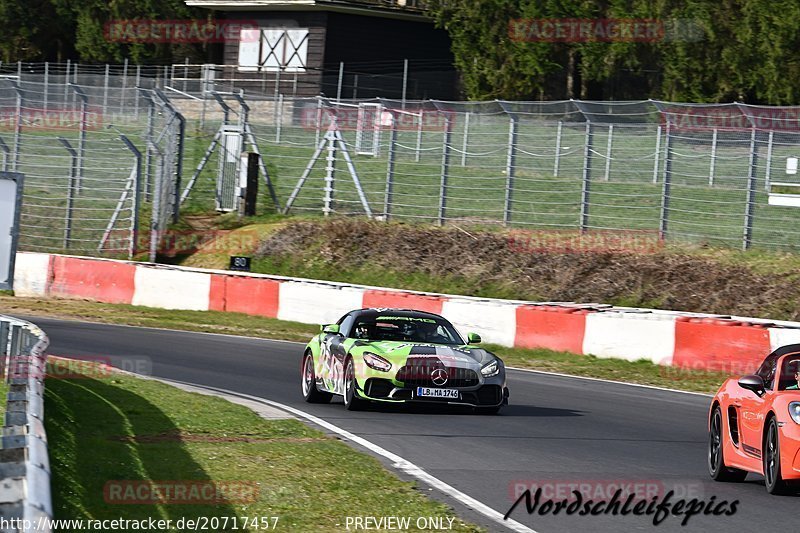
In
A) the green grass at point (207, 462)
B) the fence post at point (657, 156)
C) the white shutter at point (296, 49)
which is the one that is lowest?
the green grass at point (207, 462)

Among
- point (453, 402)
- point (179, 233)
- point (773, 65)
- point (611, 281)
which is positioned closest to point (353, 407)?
point (453, 402)

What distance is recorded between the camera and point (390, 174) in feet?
100

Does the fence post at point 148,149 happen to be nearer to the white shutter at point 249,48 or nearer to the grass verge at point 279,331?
the grass verge at point 279,331

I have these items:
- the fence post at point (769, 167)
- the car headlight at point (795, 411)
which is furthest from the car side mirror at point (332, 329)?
the fence post at point (769, 167)

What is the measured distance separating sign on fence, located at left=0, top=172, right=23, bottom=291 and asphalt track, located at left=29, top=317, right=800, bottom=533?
11.8 ft

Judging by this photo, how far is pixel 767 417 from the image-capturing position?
32.5 feet

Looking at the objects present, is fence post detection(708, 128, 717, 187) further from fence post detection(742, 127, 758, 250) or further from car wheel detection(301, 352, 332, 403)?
car wheel detection(301, 352, 332, 403)

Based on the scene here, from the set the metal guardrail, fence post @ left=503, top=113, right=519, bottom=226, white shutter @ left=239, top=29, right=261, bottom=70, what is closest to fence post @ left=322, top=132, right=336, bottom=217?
fence post @ left=503, top=113, right=519, bottom=226

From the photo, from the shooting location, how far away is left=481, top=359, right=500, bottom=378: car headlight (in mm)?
14594

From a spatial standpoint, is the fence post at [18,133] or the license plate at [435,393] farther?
the fence post at [18,133]

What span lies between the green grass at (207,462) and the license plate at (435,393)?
202cm

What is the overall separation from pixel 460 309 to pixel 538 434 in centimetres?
951

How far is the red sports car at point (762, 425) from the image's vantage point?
9492 millimetres

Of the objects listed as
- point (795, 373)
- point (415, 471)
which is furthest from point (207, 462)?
point (795, 373)
